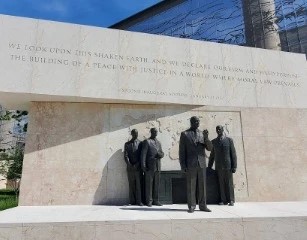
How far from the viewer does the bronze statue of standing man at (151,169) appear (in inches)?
294

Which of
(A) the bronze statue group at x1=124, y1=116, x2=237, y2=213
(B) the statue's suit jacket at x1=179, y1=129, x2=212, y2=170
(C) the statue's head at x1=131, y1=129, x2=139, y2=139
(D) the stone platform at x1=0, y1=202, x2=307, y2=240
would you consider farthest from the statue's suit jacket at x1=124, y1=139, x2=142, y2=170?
(D) the stone platform at x1=0, y1=202, x2=307, y2=240

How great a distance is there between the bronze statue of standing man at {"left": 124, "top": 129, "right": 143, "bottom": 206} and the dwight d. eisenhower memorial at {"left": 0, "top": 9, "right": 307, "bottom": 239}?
1.58 feet

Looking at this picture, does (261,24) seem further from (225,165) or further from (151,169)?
(151,169)

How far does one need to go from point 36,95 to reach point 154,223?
16.7 feet

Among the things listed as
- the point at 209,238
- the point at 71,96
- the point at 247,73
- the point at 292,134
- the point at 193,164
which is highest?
the point at 247,73

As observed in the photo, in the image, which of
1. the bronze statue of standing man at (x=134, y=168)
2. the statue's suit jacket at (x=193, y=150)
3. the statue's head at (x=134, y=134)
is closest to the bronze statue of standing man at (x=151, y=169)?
the bronze statue of standing man at (x=134, y=168)

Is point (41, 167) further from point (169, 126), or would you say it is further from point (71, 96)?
point (169, 126)

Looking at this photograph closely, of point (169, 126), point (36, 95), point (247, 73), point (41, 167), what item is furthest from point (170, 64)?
point (41, 167)

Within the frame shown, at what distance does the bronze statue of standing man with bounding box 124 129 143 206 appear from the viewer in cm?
771

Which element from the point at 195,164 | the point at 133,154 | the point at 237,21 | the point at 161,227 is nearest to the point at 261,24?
the point at 237,21

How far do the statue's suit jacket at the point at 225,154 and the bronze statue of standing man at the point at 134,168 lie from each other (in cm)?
202

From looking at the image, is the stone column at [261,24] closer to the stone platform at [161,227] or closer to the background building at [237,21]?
the background building at [237,21]

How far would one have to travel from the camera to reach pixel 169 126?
898 centimetres

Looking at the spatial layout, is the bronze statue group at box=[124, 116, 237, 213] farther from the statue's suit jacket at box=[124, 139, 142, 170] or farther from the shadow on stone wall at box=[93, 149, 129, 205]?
the shadow on stone wall at box=[93, 149, 129, 205]
